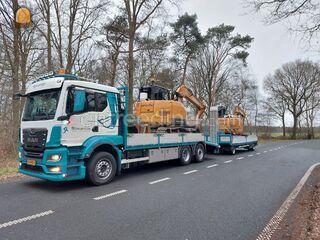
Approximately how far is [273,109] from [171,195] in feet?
160

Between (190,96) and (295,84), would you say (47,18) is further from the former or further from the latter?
(295,84)

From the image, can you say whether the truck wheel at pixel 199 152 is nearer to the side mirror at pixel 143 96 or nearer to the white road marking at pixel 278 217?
the side mirror at pixel 143 96

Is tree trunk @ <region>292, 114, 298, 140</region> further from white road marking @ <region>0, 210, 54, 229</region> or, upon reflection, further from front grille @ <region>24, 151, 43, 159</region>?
white road marking @ <region>0, 210, 54, 229</region>

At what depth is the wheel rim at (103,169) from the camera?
751 centimetres

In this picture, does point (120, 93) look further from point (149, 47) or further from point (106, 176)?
point (149, 47)

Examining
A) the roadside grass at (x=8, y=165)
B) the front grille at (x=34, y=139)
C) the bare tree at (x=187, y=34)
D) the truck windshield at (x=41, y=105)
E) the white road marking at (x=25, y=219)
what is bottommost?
the white road marking at (x=25, y=219)

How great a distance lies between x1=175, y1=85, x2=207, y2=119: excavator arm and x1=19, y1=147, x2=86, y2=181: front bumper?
7207 millimetres

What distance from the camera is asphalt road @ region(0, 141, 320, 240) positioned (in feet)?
14.2

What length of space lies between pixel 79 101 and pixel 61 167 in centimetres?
179

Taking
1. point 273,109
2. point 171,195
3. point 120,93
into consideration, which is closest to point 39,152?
point 120,93

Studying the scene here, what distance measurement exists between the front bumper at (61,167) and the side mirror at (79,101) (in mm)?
1085

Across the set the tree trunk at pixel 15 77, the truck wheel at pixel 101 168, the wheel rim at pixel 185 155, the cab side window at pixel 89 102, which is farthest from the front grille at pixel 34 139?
the tree trunk at pixel 15 77

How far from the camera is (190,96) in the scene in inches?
555

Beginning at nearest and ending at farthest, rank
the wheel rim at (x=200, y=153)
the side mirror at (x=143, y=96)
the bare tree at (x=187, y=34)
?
1. the side mirror at (x=143, y=96)
2. the wheel rim at (x=200, y=153)
3. the bare tree at (x=187, y=34)
